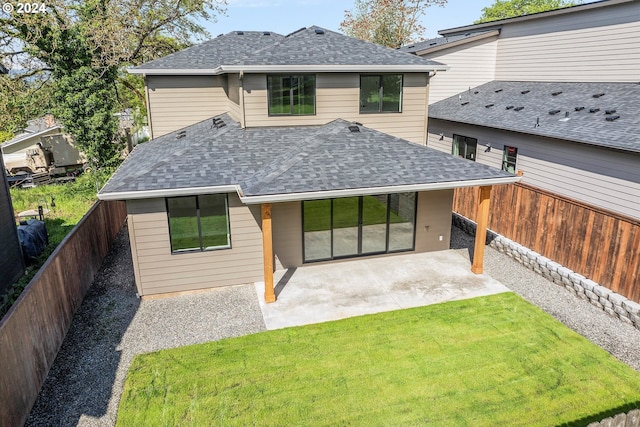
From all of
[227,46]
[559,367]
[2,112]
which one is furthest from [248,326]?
[2,112]

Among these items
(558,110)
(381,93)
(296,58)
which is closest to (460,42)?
(558,110)

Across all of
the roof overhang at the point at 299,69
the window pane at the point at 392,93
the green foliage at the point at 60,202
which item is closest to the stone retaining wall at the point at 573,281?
the window pane at the point at 392,93

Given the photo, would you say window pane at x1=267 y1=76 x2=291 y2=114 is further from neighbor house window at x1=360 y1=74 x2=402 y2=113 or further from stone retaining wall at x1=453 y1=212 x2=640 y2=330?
stone retaining wall at x1=453 y1=212 x2=640 y2=330

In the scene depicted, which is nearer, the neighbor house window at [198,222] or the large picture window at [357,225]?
the neighbor house window at [198,222]

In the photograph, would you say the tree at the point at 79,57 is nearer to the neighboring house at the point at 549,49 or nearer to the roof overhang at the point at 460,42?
the roof overhang at the point at 460,42

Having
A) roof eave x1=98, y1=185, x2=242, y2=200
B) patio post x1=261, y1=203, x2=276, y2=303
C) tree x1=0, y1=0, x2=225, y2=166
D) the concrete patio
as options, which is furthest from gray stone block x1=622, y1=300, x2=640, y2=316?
tree x1=0, y1=0, x2=225, y2=166

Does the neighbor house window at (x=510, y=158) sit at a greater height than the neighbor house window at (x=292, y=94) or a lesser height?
lesser

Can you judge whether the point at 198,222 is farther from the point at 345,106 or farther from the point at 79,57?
the point at 79,57
